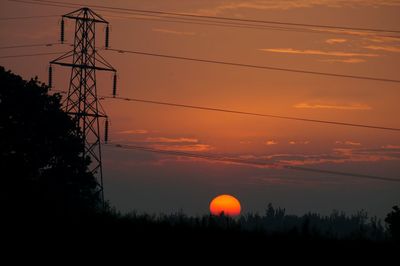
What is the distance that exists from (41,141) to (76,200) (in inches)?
254

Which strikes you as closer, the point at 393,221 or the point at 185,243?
the point at 185,243

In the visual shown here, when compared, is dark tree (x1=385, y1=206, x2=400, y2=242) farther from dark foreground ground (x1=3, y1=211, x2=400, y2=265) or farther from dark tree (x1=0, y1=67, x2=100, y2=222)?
dark foreground ground (x1=3, y1=211, x2=400, y2=265)

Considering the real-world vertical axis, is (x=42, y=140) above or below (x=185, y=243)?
above

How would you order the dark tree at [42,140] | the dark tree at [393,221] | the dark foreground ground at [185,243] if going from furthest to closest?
the dark tree at [393,221], the dark tree at [42,140], the dark foreground ground at [185,243]

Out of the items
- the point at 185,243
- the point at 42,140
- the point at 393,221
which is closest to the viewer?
the point at 185,243

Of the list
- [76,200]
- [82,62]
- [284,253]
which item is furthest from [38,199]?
[76,200]

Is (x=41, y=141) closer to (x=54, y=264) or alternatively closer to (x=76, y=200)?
(x=76, y=200)

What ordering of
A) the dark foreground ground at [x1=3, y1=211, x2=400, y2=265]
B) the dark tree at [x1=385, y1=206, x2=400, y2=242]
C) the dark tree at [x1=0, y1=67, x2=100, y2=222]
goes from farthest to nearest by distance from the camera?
1. the dark tree at [x1=385, y1=206, x2=400, y2=242]
2. the dark tree at [x1=0, y1=67, x2=100, y2=222]
3. the dark foreground ground at [x1=3, y1=211, x2=400, y2=265]

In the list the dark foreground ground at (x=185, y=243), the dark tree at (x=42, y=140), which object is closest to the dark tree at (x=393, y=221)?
the dark tree at (x=42, y=140)

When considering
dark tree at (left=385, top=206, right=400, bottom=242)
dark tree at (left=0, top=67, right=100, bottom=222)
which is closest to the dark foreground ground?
dark tree at (left=0, top=67, right=100, bottom=222)

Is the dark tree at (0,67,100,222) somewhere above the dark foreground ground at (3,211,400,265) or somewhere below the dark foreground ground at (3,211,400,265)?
above

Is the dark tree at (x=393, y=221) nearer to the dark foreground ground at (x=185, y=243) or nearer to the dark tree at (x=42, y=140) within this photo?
the dark tree at (x=42, y=140)

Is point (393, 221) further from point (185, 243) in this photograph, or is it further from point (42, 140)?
point (185, 243)


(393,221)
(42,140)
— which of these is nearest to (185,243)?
(42,140)
